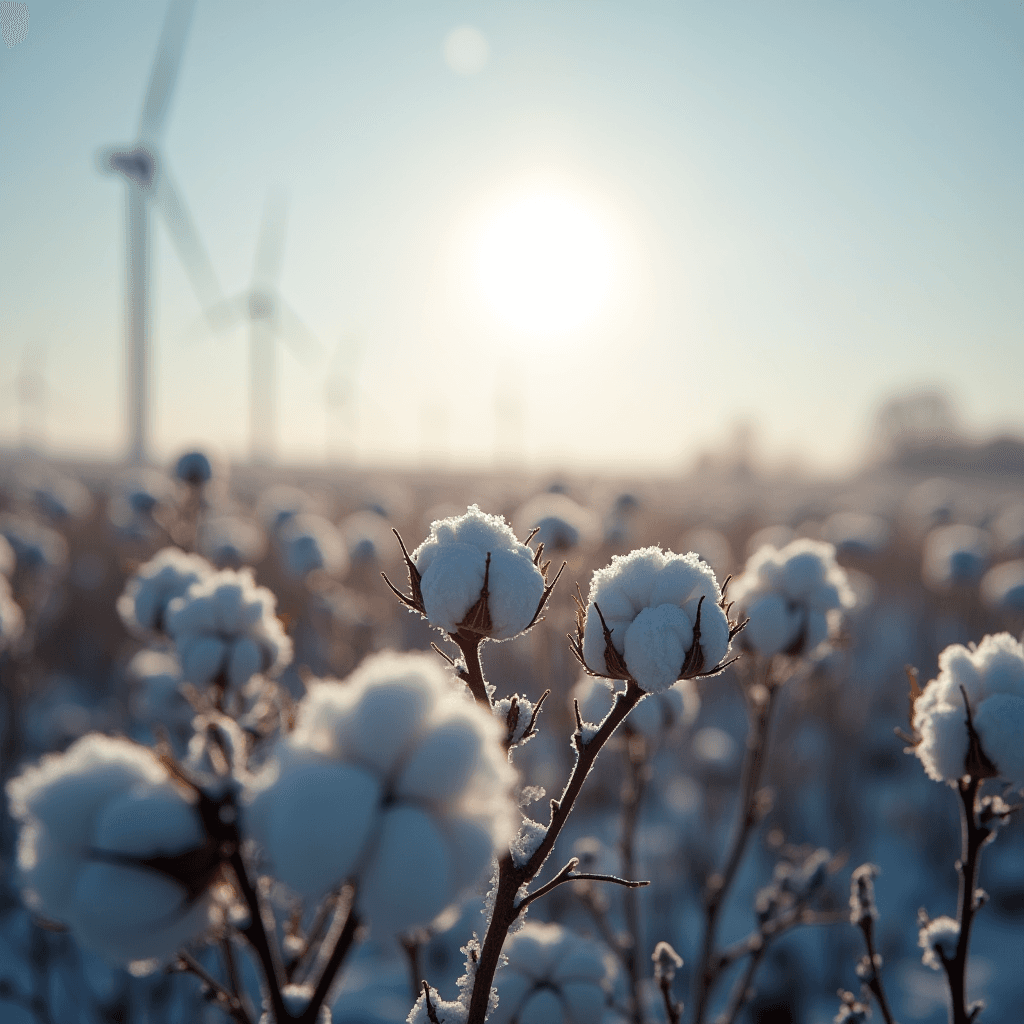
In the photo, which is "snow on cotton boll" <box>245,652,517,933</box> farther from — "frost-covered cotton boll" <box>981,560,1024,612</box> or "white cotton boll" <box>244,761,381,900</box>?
"frost-covered cotton boll" <box>981,560,1024,612</box>

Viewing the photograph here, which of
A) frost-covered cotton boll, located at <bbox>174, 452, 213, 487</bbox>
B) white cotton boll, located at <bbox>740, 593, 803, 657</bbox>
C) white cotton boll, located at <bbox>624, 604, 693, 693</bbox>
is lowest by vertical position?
white cotton boll, located at <bbox>740, 593, 803, 657</bbox>

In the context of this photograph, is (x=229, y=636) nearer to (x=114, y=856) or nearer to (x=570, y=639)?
(x=570, y=639)

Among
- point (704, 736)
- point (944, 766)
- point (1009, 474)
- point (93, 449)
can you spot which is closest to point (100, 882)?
point (944, 766)

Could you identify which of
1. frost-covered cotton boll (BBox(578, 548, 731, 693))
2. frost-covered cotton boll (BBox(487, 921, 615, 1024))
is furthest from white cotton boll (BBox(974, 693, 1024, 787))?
frost-covered cotton boll (BBox(487, 921, 615, 1024))

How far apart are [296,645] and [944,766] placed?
10543 mm

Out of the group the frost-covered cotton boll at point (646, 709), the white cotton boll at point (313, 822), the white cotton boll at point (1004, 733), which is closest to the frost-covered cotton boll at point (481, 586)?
the white cotton boll at point (313, 822)

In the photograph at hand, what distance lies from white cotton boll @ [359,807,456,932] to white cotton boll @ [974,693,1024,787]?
4.36 feet

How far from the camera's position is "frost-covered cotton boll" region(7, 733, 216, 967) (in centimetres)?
96

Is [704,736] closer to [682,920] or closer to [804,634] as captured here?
[682,920]

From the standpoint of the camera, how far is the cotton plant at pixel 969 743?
5.33ft

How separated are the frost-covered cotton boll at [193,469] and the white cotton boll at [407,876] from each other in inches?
170

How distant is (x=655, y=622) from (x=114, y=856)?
3.21 feet

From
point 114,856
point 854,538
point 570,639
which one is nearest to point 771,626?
point 570,639

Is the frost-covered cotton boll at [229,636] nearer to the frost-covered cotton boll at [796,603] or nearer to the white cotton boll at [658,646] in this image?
the white cotton boll at [658,646]
